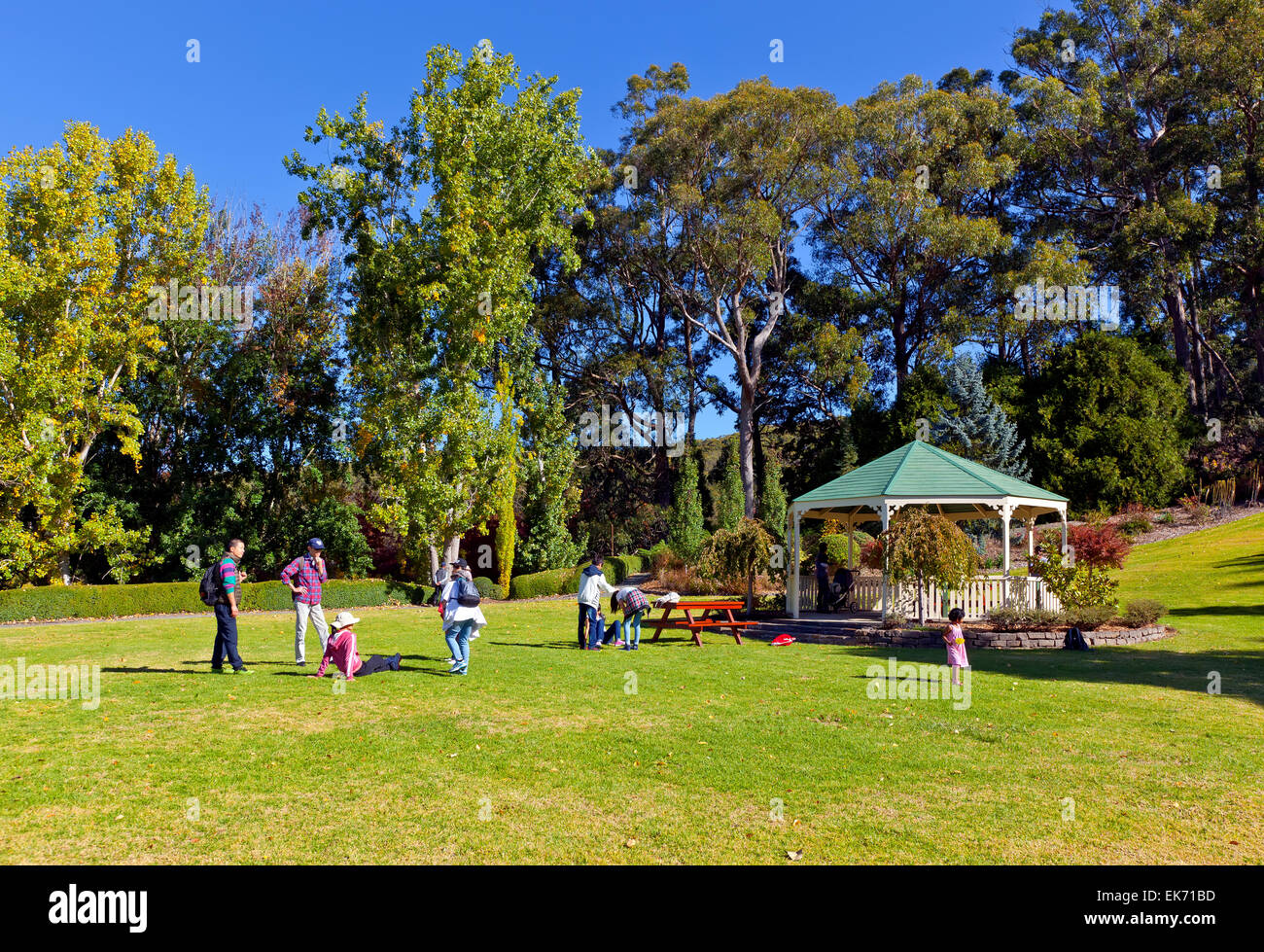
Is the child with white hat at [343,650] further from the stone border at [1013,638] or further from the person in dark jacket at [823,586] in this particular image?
the person in dark jacket at [823,586]

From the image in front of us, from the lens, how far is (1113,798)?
6.35 meters

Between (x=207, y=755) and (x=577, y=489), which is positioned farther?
(x=577, y=489)

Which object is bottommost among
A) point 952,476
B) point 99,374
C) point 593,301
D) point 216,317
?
point 952,476

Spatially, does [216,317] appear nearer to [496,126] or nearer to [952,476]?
[496,126]

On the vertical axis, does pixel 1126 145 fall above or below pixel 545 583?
above

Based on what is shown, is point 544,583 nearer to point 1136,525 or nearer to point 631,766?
point 1136,525

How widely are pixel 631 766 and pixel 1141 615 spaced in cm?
1353

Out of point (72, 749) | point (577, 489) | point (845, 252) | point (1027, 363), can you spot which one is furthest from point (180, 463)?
point (1027, 363)

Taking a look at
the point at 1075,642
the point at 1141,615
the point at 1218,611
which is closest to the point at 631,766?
the point at 1075,642

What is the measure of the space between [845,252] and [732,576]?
1054 inches

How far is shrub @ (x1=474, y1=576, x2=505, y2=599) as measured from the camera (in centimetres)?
2822

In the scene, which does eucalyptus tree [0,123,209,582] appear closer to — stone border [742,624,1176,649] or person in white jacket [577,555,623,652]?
person in white jacket [577,555,623,652]

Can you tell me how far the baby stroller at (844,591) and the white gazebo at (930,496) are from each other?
1358mm

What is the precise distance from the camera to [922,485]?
60.6 feet
